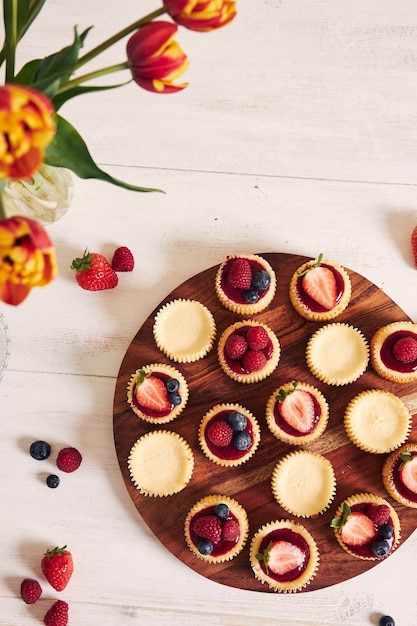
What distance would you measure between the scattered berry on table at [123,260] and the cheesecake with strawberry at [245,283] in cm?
31

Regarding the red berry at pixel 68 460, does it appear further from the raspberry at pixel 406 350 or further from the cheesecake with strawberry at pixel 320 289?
the raspberry at pixel 406 350

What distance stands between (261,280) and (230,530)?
79cm

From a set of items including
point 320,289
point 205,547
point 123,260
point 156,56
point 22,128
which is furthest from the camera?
point 123,260

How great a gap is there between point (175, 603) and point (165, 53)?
181 centimetres

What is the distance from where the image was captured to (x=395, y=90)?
2.30m

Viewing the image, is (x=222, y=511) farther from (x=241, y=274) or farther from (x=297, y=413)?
(x=241, y=274)

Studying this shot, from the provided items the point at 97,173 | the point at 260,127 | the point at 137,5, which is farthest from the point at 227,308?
the point at 137,5

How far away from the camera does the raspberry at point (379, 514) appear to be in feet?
6.53

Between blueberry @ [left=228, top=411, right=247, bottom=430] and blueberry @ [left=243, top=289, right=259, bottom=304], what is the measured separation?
365 mm

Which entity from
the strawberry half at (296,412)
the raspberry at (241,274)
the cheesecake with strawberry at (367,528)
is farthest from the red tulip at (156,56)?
the cheesecake with strawberry at (367,528)

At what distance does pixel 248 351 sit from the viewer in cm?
203

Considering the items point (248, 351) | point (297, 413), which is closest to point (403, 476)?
point (297, 413)

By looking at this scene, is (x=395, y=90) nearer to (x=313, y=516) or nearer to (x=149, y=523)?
(x=313, y=516)

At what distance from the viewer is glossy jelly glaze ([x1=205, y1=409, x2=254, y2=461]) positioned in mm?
2035
